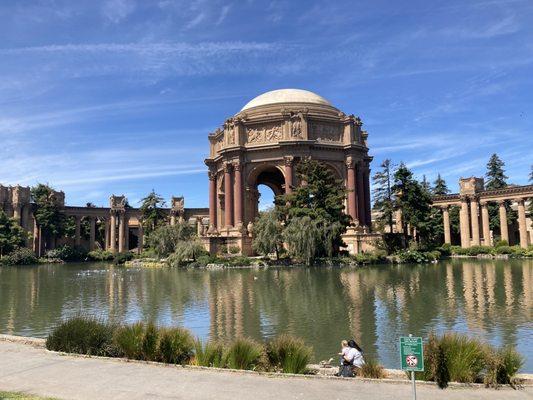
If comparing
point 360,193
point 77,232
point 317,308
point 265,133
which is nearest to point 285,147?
point 265,133

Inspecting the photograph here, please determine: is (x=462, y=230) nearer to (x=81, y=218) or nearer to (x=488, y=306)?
(x=488, y=306)

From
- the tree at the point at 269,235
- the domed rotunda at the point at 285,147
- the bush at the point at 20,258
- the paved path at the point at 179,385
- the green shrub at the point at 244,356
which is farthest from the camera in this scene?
the bush at the point at 20,258

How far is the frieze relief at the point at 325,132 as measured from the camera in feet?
190

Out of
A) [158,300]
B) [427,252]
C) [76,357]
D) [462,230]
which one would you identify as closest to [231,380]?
[76,357]

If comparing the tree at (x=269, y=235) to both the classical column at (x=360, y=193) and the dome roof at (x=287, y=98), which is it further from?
the dome roof at (x=287, y=98)

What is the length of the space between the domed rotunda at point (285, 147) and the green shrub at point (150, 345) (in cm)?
4481

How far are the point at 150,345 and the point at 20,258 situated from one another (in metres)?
63.6

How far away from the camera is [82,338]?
10.0m

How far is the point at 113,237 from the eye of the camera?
81.9 meters

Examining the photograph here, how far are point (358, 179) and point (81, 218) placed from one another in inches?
1972

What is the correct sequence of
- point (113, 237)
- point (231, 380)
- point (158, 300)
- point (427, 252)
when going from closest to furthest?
point (231, 380) < point (158, 300) < point (427, 252) < point (113, 237)

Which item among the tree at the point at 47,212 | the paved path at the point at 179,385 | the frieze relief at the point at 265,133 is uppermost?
the frieze relief at the point at 265,133

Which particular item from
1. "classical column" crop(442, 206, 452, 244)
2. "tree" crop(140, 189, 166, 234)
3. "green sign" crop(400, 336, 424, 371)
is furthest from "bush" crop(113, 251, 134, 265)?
"green sign" crop(400, 336, 424, 371)

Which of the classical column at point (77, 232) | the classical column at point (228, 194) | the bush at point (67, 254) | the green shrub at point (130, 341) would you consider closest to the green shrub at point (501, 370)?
the green shrub at point (130, 341)
